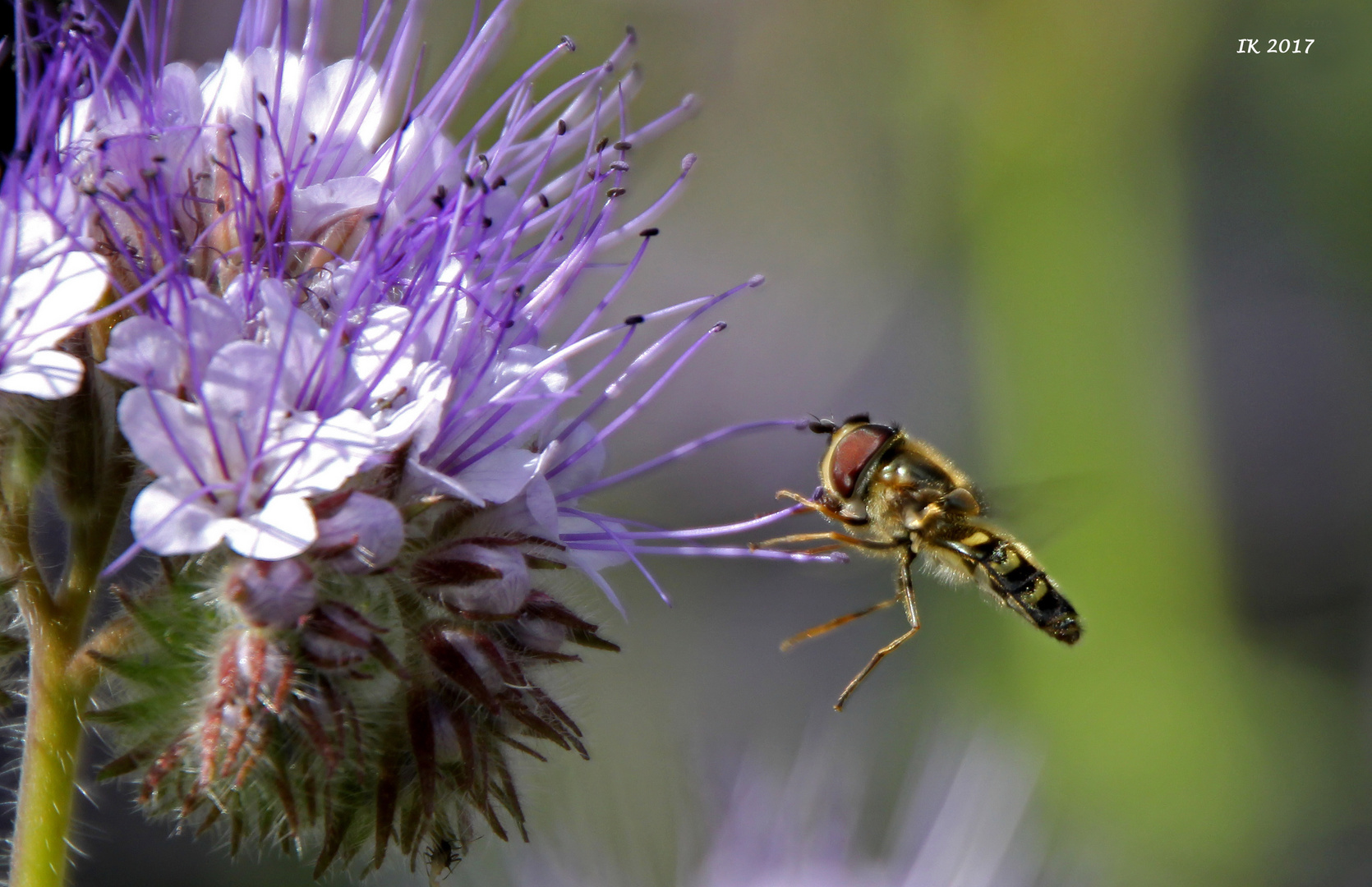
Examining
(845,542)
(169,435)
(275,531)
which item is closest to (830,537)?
(845,542)

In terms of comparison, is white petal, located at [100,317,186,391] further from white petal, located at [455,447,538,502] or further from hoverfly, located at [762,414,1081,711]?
hoverfly, located at [762,414,1081,711]

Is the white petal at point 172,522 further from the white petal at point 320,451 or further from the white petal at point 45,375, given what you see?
the white petal at point 45,375

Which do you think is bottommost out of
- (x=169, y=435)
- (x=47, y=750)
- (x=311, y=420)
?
(x=47, y=750)

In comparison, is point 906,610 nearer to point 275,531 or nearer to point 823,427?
point 823,427

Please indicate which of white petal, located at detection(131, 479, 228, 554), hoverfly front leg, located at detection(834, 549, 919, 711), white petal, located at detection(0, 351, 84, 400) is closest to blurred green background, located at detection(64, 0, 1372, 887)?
hoverfly front leg, located at detection(834, 549, 919, 711)

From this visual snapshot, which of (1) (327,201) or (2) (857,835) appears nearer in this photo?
(1) (327,201)

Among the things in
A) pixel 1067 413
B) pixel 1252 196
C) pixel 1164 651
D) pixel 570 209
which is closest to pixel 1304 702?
pixel 1164 651

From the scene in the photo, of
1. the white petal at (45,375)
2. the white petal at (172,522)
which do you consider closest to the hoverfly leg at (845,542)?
the white petal at (172,522)
